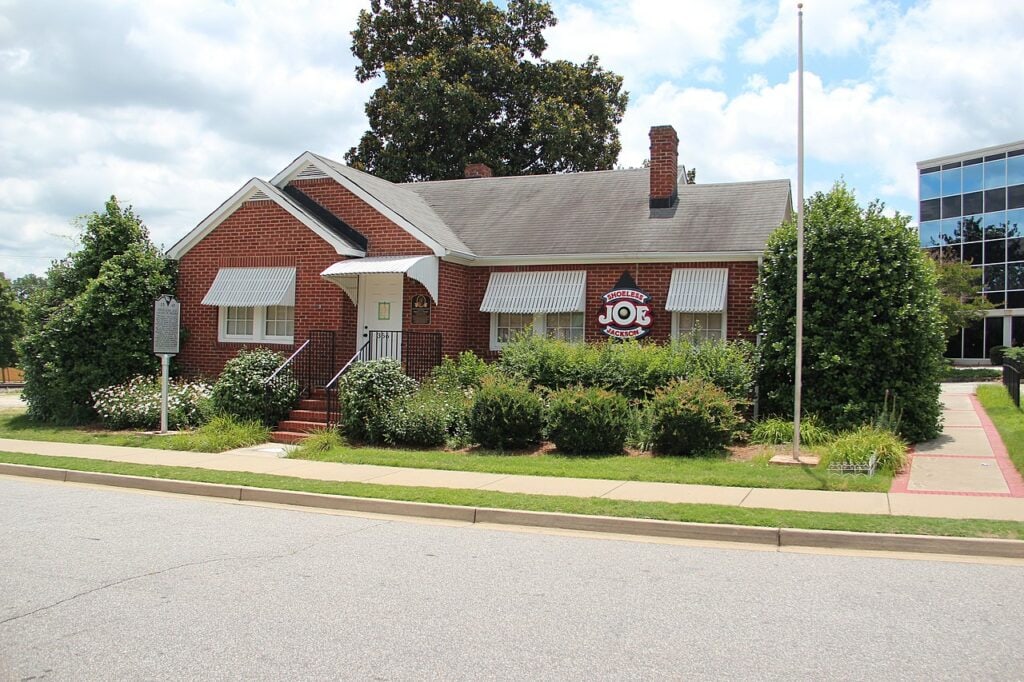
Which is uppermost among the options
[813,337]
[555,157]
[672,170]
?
[555,157]

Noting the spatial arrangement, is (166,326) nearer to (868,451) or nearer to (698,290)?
(698,290)

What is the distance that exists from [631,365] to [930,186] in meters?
36.7

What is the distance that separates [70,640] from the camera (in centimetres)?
505

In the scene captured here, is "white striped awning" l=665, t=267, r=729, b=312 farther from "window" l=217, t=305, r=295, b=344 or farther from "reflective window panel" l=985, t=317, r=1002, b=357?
"reflective window panel" l=985, t=317, r=1002, b=357

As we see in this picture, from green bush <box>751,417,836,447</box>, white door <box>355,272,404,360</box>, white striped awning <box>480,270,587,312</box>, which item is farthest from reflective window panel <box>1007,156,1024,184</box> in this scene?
white door <box>355,272,404,360</box>

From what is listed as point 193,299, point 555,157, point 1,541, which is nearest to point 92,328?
point 193,299

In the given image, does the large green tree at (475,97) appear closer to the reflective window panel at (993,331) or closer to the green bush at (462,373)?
the green bush at (462,373)

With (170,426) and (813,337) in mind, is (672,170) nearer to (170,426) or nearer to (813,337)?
(813,337)

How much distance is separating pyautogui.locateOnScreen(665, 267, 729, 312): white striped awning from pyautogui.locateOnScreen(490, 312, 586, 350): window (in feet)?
6.97

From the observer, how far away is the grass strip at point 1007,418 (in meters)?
11.7

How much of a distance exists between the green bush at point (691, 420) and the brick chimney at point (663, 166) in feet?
23.3

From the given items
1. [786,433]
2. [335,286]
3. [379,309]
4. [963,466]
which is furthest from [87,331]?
[963,466]

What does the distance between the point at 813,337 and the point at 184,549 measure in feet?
33.1

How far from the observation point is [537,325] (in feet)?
58.1
